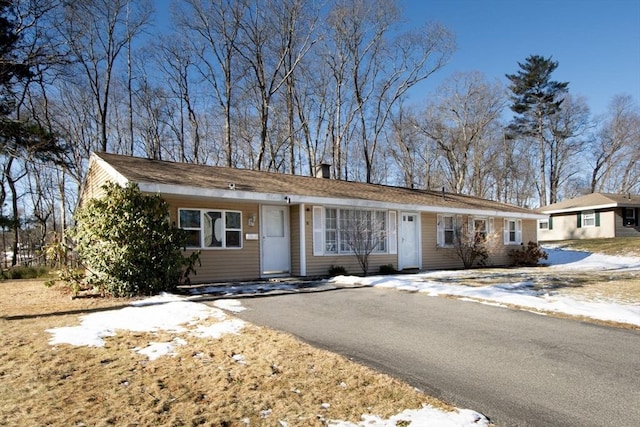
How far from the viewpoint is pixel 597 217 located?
92.2 ft

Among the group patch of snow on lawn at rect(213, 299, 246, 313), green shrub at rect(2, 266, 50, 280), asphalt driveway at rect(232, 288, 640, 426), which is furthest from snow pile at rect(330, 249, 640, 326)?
green shrub at rect(2, 266, 50, 280)

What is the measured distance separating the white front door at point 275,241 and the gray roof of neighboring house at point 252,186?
77 centimetres

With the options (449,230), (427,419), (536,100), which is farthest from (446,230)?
(536,100)

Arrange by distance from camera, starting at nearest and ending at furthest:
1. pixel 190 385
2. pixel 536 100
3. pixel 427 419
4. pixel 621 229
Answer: pixel 427 419
pixel 190 385
pixel 621 229
pixel 536 100

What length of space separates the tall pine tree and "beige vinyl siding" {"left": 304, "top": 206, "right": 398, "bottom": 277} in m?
30.1

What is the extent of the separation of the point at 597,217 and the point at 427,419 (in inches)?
1216

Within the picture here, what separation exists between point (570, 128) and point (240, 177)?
36916mm

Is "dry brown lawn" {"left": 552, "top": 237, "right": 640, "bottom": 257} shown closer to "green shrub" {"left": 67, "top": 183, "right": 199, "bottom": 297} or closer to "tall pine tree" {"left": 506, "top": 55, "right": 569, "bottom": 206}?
"tall pine tree" {"left": 506, "top": 55, "right": 569, "bottom": 206}

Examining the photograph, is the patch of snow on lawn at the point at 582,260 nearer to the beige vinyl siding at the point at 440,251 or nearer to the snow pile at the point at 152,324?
the beige vinyl siding at the point at 440,251

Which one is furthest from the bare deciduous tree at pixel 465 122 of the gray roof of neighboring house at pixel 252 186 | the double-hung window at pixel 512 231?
the gray roof of neighboring house at pixel 252 186

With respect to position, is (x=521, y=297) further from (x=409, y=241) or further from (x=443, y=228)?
(x=443, y=228)

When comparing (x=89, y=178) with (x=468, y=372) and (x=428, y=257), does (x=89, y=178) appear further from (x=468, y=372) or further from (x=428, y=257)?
(x=468, y=372)

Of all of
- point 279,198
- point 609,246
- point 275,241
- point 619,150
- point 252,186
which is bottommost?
point 609,246

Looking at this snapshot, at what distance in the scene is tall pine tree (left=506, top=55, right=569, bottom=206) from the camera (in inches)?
1486
